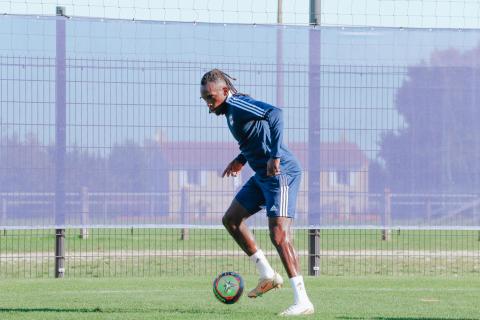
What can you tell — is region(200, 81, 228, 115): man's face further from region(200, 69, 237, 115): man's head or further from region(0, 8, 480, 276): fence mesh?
region(0, 8, 480, 276): fence mesh

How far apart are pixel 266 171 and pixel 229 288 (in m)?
1.00

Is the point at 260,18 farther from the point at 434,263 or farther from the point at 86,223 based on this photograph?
the point at 434,263

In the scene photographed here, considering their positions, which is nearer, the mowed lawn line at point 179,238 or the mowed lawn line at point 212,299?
the mowed lawn line at point 212,299

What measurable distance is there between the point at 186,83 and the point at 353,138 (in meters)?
2.29

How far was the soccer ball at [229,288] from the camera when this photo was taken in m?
9.41

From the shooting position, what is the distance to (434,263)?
17.8 meters

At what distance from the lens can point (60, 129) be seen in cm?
1447

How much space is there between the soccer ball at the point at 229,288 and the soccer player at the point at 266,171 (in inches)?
4.6

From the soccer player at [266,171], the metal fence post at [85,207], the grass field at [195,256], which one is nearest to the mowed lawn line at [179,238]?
the grass field at [195,256]

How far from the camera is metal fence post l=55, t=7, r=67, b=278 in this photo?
47.3 feet

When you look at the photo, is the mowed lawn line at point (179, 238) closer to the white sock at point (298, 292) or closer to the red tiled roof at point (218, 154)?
the red tiled roof at point (218, 154)

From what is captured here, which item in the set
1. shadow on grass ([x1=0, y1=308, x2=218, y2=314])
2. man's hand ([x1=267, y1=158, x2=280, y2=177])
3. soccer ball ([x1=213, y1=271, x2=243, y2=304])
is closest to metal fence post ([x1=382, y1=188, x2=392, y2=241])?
soccer ball ([x1=213, y1=271, x2=243, y2=304])

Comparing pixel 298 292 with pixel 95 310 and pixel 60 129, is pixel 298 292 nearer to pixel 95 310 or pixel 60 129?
pixel 95 310

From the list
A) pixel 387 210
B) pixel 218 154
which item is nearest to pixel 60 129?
pixel 218 154
